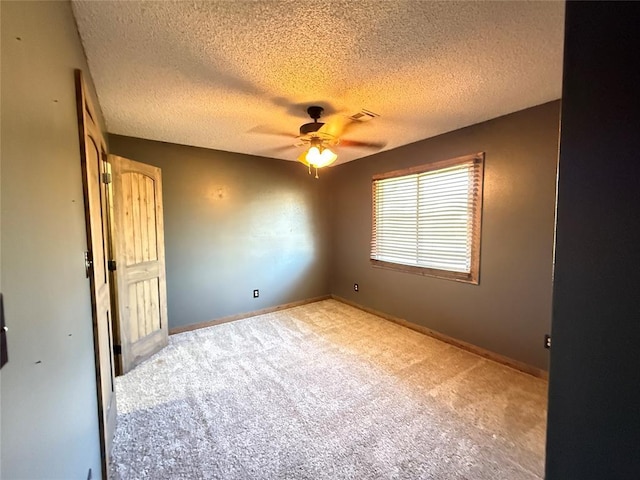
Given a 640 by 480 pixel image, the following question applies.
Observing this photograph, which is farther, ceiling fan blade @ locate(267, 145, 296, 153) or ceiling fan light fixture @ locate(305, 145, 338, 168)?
ceiling fan blade @ locate(267, 145, 296, 153)

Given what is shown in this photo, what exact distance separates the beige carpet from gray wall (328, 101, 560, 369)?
0.33 metres

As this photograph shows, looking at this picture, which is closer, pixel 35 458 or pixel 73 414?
pixel 35 458

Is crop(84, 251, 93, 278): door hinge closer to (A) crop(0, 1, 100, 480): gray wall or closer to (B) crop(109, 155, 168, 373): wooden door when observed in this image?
(A) crop(0, 1, 100, 480): gray wall

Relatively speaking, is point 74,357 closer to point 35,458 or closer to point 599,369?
point 35,458

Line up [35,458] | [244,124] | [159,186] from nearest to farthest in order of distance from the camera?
[35,458], [244,124], [159,186]

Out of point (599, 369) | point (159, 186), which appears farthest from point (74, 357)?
point (159, 186)

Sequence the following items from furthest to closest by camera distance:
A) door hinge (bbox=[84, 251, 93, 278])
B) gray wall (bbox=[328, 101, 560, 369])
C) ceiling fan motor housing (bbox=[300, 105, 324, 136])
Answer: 1. gray wall (bbox=[328, 101, 560, 369])
2. ceiling fan motor housing (bbox=[300, 105, 324, 136])
3. door hinge (bbox=[84, 251, 93, 278])

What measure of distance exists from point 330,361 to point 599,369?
2.45 m

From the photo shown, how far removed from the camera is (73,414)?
3.44 ft

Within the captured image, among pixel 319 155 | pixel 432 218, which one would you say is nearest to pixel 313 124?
pixel 319 155

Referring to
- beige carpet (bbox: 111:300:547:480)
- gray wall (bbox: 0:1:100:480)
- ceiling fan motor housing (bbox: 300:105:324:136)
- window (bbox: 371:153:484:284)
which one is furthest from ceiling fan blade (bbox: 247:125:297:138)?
beige carpet (bbox: 111:300:547:480)

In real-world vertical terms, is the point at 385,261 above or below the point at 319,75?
below

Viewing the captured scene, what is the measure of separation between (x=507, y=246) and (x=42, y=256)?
324 cm

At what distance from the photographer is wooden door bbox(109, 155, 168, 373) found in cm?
256
